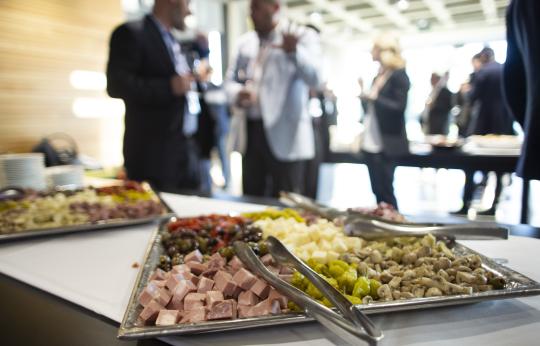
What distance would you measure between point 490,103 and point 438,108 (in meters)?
0.83

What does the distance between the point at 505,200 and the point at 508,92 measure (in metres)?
3.26

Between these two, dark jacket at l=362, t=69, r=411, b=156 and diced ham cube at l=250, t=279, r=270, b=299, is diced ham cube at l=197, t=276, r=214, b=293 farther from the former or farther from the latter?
dark jacket at l=362, t=69, r=411, b=156

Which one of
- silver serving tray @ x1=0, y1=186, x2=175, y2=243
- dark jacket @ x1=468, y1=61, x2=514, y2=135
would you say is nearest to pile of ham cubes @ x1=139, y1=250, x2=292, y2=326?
silver serving tray @ x1=0, y1=186, x2=175, y2=243

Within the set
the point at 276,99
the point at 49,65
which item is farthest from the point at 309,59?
the point at 49,65

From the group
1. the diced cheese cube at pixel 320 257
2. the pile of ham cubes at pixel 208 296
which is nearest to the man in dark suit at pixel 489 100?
the diced cheese cube at pixel 320 257

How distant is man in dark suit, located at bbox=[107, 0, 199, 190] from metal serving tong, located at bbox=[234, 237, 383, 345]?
3.83ft

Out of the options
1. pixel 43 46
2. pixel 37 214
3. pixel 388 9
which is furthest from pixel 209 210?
pixel 388 9

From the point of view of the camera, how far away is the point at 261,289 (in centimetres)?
54

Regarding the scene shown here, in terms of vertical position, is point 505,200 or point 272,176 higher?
point 272,176

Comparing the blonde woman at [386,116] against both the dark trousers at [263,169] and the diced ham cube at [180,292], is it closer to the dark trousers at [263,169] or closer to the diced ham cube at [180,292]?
A: the dark trousers at [263,169]

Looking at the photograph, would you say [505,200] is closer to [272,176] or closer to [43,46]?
[272,176]

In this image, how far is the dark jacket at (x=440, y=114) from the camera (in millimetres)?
4391

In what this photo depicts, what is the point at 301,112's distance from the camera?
197 centimetres

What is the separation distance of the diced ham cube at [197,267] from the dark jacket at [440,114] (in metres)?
4.28
